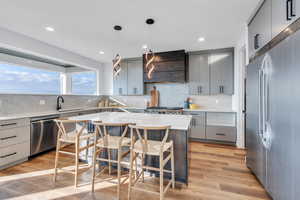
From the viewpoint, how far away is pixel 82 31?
2.90 m

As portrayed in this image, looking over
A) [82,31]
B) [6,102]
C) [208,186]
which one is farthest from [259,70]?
[6,102]

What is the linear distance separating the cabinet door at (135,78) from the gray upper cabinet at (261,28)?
3.05m

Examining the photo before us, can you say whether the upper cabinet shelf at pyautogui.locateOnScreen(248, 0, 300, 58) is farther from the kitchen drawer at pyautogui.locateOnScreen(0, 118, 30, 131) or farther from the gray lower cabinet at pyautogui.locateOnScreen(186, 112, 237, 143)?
the kitchen drawer at pyautogui.locateOnScreen(0, 118, 30, 131)

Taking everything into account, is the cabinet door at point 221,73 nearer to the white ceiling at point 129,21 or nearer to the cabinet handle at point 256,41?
the white ceiling at point 129,21

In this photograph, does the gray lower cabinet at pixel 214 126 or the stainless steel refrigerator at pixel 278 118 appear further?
the gray lower cabinet at pixel 214 126

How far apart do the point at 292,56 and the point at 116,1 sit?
213 cm

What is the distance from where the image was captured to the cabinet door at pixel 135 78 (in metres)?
4.67

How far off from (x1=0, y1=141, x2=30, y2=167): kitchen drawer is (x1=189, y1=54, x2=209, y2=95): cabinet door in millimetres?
4088

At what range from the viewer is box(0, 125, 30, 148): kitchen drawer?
2.39 m

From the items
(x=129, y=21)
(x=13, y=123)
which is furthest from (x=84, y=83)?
(x=129, y=21)

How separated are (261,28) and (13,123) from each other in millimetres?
4299

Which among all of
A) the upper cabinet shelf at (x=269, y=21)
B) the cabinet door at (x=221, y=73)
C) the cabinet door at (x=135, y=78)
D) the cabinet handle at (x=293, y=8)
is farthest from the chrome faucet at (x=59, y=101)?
the cabinet handle at (x=293, y=8)

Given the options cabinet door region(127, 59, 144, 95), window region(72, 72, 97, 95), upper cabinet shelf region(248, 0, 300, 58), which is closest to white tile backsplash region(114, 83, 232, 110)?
cabinet door region(127, 59, 144, 95)

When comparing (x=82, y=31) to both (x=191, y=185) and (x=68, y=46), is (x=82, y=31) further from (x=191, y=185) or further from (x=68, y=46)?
(x=191, y=185)
